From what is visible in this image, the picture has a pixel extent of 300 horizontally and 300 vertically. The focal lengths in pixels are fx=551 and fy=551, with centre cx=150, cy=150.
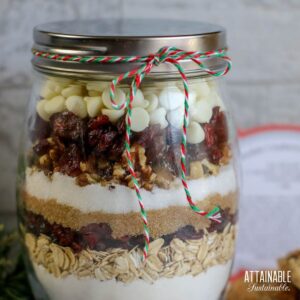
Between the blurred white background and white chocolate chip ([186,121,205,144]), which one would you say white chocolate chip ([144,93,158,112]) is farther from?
the blurred white background

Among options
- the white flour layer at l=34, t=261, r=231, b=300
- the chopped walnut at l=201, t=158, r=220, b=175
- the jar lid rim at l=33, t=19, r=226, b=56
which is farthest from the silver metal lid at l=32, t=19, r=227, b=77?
the white flour layer at l=34, t=261, r=231, b=300

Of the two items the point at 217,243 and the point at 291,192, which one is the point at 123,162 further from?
the point at 291,192

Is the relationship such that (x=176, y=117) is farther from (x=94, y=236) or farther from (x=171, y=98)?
(x=94, y=236)

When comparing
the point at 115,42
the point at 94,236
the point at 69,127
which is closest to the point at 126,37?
the point at 115,42

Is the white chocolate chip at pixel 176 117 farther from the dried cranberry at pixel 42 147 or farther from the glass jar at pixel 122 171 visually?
the dried cranberry at pixel 42 147

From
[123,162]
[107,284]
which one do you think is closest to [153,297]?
[107,284]

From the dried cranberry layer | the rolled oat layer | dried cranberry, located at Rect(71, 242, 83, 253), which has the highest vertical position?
the dried cranberry layer
